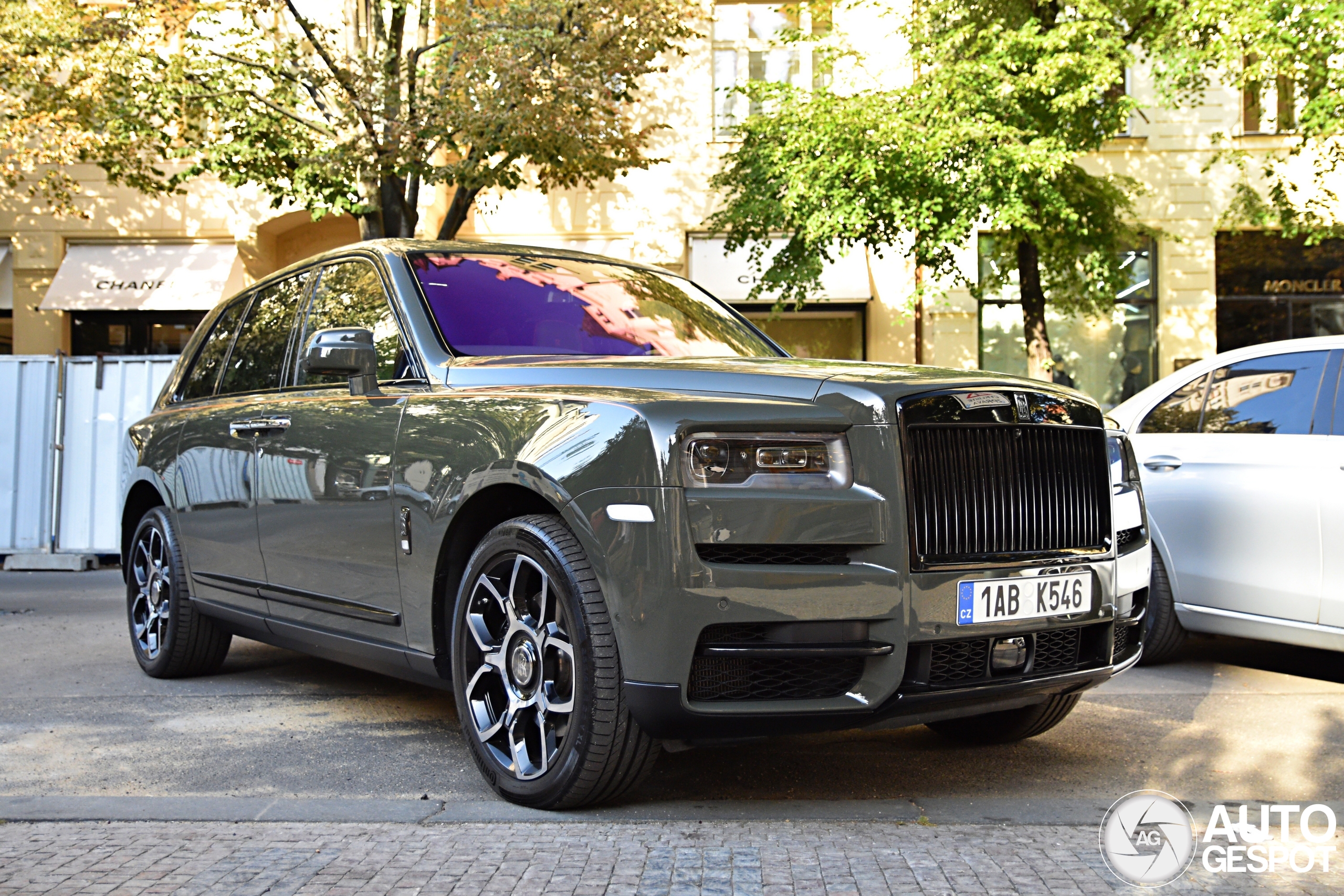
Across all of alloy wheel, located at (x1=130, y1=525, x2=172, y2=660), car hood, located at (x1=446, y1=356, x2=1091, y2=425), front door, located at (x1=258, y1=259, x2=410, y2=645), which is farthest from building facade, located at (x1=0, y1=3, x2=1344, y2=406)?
car hood, located at (x1=446, y1=356, x2=1091, y2=425)

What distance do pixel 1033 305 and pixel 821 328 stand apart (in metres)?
4.55

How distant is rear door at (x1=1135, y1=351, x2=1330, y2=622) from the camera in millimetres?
5523

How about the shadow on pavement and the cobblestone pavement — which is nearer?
the cobblestone pavement

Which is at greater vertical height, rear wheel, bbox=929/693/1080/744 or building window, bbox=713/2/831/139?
building window, bbox=713/2/831/139

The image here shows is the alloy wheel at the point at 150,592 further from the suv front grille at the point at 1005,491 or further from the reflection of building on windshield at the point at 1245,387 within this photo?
the reflection of building on windshield at the point at 1245,387

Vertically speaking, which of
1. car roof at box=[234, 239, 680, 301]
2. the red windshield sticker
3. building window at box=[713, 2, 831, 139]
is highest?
building window at box=[713, 2, 831, 139]

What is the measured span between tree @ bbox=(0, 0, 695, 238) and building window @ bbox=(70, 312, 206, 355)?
5269 mm

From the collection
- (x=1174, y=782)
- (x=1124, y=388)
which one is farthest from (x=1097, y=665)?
(x=1124, y=388)

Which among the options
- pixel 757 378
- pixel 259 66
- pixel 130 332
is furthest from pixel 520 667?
pixel 130 332

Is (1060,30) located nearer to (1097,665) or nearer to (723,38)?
(723,38)

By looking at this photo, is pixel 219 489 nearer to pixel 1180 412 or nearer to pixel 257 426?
pixel 257 426

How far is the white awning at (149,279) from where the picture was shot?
760 inches

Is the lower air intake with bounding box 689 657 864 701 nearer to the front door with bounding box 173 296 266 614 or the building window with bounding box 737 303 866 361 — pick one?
the front door with bounding box 173 296 266 614

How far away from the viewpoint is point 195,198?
1973 cm
